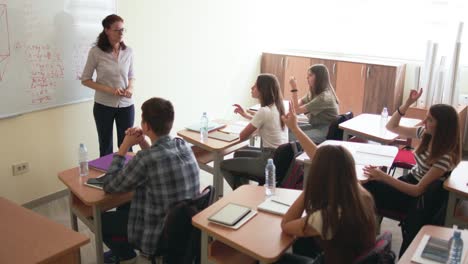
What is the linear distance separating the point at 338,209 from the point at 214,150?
1.79m

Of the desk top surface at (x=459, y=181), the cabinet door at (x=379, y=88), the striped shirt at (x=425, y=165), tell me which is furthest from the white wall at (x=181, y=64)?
the desk top surface at (x=459, y=181)

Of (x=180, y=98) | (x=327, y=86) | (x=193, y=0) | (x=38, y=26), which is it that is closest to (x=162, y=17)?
(x=193, y=0)

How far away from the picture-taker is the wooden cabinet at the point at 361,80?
19.4 ft

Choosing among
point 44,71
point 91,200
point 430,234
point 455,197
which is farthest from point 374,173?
point 44,71

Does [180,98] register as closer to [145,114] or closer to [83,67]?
[83,67]

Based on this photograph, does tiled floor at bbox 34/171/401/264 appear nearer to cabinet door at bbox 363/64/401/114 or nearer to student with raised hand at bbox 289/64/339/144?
student with raised hand at bbox 289/64/339/144

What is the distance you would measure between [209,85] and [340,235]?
4.26 meters

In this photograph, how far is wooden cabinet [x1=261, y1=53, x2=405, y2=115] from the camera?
591 cm

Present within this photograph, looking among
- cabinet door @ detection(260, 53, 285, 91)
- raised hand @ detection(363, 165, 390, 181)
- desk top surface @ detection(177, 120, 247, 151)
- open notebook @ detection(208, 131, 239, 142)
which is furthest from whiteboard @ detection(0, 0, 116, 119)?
cabinet door @ detection(260, 53, 285, 91)

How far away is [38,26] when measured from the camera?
3822 millimetres

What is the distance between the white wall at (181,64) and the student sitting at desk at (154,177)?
5.87 feet

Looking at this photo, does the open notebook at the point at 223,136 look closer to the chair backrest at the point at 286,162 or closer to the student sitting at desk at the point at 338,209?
the chair backrest at the point at 286,162

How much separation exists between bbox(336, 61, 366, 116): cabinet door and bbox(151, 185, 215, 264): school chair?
408 centimetres

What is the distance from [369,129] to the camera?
13.8 feet
